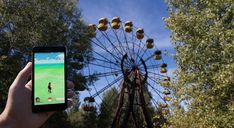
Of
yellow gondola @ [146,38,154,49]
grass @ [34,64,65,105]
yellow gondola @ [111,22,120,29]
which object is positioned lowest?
grass @ [34,64,65,105]

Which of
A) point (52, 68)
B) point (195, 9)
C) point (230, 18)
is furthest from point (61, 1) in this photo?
point (52, 68)

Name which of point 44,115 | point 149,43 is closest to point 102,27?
point 149,43

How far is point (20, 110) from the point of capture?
6.78ft

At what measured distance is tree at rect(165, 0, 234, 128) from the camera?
649 inches

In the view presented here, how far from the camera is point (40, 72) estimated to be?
245cm

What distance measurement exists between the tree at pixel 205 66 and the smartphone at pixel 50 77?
1386 cm

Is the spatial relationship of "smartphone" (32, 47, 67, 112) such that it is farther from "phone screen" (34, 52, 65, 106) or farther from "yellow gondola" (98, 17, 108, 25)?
"yellow gondola" (98, 17, 108, 25)

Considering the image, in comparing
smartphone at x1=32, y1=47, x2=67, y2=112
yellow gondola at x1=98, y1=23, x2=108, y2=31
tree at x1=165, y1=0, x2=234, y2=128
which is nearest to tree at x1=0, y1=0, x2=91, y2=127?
yellow gondola at x1=98, y1=23, x2=108, y2=31

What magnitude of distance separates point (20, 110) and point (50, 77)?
0.48m

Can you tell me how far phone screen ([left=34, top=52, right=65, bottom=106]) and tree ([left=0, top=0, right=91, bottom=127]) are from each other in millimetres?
30022

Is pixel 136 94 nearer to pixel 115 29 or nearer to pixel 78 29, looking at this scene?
pixel 115 29

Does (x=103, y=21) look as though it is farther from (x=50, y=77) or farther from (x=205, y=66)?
(x=50, y=77)

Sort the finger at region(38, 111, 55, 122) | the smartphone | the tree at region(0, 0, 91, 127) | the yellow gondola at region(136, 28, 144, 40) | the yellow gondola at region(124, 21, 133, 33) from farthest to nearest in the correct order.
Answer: the yellow gondola at region(136, 28, 144, 40) → the yellow gondola at region(124, 21, 133, 33) → the tree at region(0, 0, 91, 127) → the smartphone → the finger at region(38, 111, 55, 122)

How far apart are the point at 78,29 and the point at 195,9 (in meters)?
19.2
